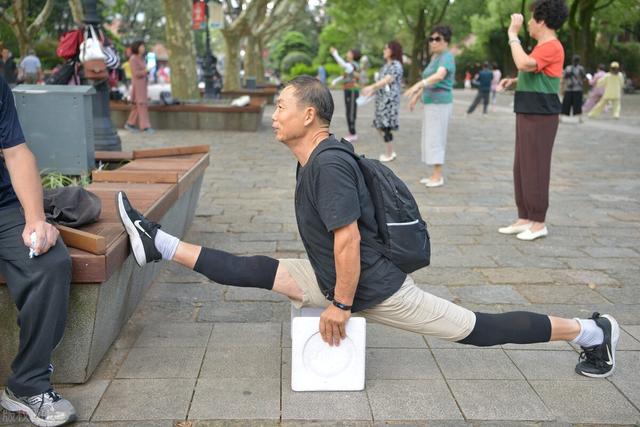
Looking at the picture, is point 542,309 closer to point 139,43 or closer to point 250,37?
point 139,43

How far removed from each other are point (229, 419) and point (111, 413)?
0.51 m

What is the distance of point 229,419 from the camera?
3035mm

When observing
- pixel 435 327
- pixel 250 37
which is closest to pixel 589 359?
pixel 435 327

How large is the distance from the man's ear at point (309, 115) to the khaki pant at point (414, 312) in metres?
0.73

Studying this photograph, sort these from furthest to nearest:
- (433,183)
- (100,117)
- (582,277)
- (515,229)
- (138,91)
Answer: (138,91) < (433,183) < (100,117) < (515,229) < (582,277)

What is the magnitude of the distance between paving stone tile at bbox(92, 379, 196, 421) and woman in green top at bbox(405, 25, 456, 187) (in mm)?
5172

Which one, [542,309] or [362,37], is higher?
[362,37]

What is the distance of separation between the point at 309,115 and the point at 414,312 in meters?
0.98

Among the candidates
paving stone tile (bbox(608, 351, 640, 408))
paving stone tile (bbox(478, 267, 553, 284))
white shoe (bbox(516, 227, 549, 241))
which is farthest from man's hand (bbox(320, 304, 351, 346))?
white shoe (bbox(516, 227, 549, 241))

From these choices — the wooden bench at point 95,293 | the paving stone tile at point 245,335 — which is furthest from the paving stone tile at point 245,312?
the wooden bench at point 95,293

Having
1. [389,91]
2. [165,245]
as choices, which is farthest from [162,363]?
[389,91]

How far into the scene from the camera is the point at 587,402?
325 cm

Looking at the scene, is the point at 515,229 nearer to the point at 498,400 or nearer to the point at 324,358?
the point at 498,400

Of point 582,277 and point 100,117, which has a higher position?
point 100,117
